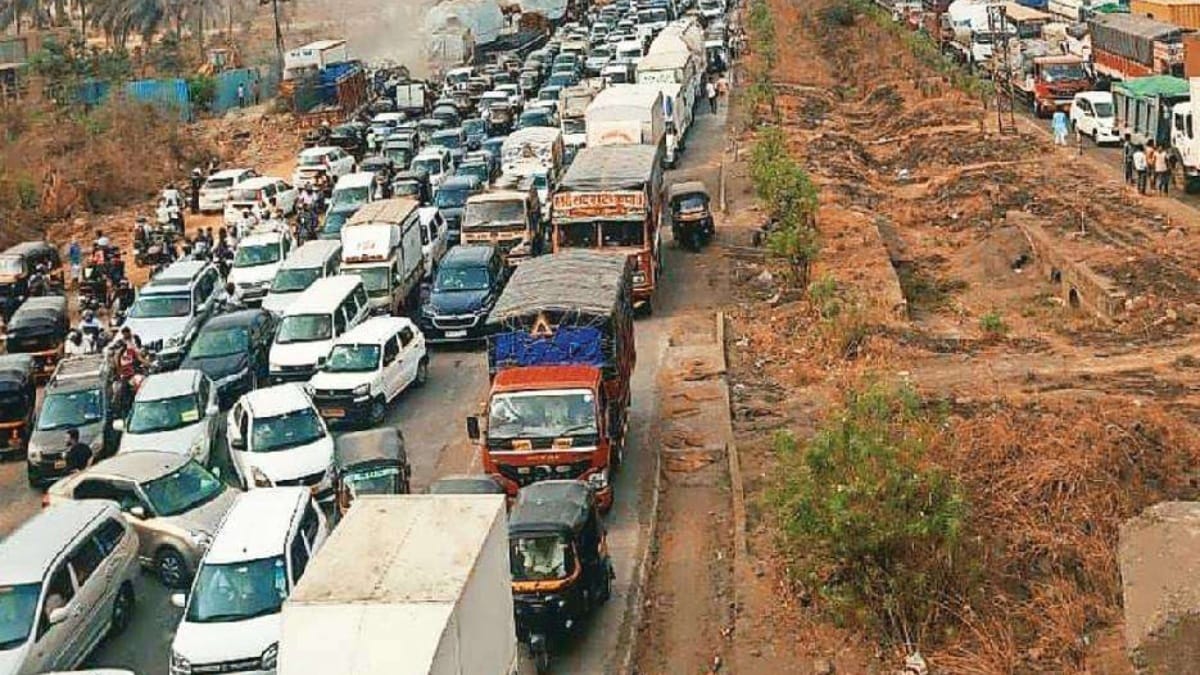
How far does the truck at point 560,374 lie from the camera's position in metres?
18.0

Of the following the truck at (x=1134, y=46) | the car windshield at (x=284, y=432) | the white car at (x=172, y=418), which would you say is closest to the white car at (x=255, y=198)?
the white car at (x=172, y=418)

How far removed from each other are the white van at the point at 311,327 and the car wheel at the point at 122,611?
7825 millimetres

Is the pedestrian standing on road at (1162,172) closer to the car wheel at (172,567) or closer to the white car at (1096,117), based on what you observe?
the white car at (1096,117)

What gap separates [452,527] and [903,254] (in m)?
22.6

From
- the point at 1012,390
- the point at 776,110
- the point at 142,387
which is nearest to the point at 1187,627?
the point at 1012,390

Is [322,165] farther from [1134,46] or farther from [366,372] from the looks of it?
[1134,46]

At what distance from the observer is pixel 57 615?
1470 cm

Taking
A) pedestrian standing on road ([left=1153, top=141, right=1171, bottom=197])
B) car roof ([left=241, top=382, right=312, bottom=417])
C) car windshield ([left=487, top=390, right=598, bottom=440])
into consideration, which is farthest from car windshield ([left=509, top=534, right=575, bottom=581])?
pedestrian standing on road ([left=1153, top=141, right=1171, bottom=197])

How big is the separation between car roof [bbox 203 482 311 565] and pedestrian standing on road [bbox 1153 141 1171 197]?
2436cm

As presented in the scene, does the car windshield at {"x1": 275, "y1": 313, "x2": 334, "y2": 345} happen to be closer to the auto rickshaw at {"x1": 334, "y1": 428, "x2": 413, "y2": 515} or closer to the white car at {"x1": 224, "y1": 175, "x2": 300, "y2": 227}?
the auto rickshaw at {"x1": 334, "y1": 428, "x2": 413, "y2": 515}

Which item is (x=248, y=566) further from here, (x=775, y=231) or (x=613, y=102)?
(x=613, y=102)

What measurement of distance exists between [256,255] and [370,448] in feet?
40.4

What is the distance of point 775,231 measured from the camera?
31531 millimetres

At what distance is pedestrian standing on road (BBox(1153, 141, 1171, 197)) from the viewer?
Result: 34.1 m
